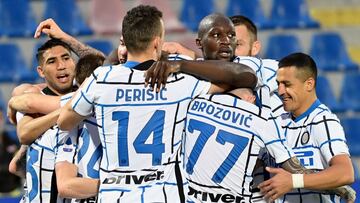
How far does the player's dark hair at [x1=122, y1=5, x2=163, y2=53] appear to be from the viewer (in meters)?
4.40

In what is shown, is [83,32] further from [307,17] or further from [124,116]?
[124,116]

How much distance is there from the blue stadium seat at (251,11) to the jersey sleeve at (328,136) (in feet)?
30.1

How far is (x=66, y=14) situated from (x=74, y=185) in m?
9.50

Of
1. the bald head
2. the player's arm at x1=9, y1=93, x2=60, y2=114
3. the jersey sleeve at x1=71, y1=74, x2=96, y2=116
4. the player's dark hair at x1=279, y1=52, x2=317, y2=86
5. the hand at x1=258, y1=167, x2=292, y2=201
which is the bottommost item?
the hand at x1=258, y1=167, x2=292, y2=201

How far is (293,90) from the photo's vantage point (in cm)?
521

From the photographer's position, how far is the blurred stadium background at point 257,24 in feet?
44.2

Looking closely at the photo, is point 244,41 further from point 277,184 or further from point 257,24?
point 257,24

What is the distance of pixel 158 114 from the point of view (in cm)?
444

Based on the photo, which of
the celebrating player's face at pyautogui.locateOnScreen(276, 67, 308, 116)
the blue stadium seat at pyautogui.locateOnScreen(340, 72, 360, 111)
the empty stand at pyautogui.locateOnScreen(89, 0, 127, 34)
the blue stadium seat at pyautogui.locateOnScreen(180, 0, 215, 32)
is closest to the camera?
the celebrating player's face at pyautogui.locateOnScreen(276, 67, 308, 116)

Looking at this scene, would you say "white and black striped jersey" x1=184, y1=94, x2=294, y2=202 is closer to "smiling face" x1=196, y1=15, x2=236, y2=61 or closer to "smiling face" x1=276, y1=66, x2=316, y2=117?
"smiling face" x1=196, y1=15, x2=236, y2=61

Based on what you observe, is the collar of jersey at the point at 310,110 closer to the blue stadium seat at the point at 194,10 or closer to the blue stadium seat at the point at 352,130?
the blue stadium seat at the point at 352,130

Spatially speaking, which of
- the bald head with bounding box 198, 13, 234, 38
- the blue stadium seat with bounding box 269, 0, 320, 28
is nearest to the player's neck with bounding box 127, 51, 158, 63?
the bald head with bounding box 198, 13, 234, 38

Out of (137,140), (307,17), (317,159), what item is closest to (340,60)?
(307,17)

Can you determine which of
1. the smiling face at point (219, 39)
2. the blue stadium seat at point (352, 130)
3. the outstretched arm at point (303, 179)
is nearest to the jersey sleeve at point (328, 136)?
the outstretched arm at point (303, 179)
